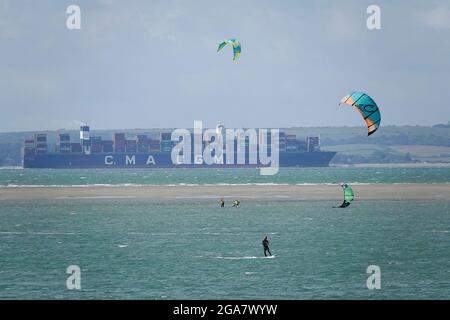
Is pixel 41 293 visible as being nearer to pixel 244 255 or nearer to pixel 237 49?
pixel 244 255

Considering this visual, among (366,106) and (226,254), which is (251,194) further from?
(226,254)

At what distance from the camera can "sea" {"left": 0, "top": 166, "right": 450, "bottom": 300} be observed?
39.0 metres

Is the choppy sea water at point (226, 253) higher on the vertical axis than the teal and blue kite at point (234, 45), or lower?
lower

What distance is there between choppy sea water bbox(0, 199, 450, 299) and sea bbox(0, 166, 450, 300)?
0.06 m

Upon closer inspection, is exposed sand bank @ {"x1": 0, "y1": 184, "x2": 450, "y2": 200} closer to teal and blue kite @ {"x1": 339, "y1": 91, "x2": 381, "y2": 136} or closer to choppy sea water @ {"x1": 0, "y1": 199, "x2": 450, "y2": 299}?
choppy sea water @ {"x1": 0, "y1": 199, "x2": 450, "y2": 299}

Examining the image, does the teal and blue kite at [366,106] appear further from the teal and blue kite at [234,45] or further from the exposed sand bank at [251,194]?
the exposed sand bank at [251,194]

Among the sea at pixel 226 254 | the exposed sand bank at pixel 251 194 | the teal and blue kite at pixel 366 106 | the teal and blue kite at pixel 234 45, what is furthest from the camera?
the exposed sand bank at pixel 251 194

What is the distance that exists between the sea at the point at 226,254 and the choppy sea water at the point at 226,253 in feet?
0.20

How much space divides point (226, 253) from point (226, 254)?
0.50 m

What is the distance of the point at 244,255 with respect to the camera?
49.7 meters

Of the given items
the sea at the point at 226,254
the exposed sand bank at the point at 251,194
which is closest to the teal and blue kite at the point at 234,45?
the sea at the point at 226,254

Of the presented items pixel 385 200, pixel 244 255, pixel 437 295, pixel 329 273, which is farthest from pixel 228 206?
pixel 437 295

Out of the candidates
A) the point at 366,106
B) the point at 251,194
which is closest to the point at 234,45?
the point at 366,106

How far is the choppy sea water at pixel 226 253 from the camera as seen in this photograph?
3900 centimetres
